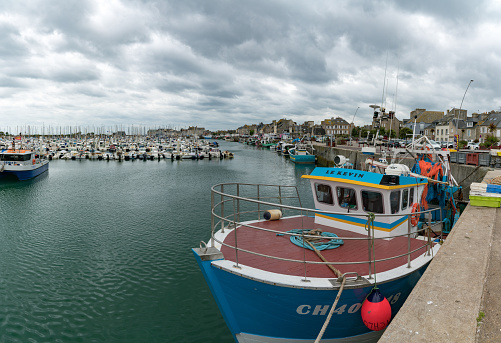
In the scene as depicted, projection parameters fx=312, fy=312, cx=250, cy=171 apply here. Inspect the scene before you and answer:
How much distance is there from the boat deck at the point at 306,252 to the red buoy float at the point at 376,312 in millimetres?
778

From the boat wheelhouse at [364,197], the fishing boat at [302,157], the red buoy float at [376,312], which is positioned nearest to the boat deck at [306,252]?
the boat wheelhouse at [364,197]

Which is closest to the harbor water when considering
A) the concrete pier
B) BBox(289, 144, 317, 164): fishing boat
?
the concrete pier

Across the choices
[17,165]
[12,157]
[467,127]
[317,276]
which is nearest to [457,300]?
[317,276]

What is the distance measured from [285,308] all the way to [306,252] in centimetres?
187

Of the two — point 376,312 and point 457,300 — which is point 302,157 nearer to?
point 376,312

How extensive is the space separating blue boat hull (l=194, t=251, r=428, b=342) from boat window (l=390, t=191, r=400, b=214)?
2.61 metres

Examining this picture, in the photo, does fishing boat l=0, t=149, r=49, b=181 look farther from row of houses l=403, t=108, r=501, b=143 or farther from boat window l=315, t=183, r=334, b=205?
row of houses l=403, t=108, r=501, b=143

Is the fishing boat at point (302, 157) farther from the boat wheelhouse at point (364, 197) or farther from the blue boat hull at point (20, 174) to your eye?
the boat wheelhouse at point (364, 197)

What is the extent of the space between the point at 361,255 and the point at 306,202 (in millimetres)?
21047

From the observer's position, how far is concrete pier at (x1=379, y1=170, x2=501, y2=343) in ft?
14.9

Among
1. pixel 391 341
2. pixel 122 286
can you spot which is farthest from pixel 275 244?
pixel 122 286

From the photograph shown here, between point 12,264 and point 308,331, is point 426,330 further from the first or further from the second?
point 12,264

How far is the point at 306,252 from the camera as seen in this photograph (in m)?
8.16

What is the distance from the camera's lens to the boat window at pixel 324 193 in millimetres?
10320
